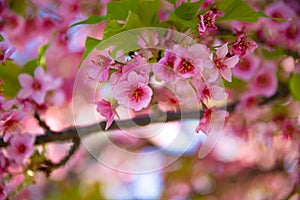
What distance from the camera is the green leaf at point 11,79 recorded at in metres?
1.52

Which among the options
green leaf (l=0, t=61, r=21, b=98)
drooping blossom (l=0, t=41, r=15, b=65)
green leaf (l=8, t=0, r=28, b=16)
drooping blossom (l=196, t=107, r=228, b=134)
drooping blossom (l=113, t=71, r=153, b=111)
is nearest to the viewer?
drooping blossom (l=113, t=71, r=153, b=111)

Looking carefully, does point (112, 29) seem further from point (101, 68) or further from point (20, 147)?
point (20, 147)

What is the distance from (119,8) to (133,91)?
0.22 m

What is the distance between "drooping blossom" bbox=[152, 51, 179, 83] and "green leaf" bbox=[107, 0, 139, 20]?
0.51ft

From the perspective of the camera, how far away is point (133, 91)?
3.80 ft

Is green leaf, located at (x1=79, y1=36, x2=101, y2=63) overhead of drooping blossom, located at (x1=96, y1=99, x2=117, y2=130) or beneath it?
overhead

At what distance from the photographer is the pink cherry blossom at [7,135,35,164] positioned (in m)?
1.42

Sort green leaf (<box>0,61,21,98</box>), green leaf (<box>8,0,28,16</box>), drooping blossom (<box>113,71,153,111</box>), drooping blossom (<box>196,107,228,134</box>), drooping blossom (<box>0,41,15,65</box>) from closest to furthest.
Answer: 1. drooping blossom (<box>113,71,153,111</box>)
2. drooping blossom (<box>196,107,228,134</box>)
3. drooping blossom (<box>0,41,15,65</box>)
4. green leaf (<box>0,61,21,98</box>)
5. green leaf (<box>8,0,28,16</box>)

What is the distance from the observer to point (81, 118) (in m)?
1.57

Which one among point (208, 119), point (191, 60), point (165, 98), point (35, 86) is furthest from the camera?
point (35, 86)

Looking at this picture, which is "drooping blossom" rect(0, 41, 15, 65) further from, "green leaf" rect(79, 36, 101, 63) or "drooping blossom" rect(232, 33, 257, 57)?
"drooping blossom" rect(232, 33, 257, 57)

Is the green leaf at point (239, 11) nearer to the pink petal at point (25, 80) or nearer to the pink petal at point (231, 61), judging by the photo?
the pink petal at point (231, 61)

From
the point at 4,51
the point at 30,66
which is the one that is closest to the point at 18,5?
the point at 30,66

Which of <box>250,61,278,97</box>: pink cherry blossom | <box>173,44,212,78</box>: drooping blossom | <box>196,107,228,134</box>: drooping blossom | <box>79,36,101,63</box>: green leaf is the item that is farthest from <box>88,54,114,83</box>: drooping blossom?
<box>250,61,278,97</box>: pink cherry blossom
